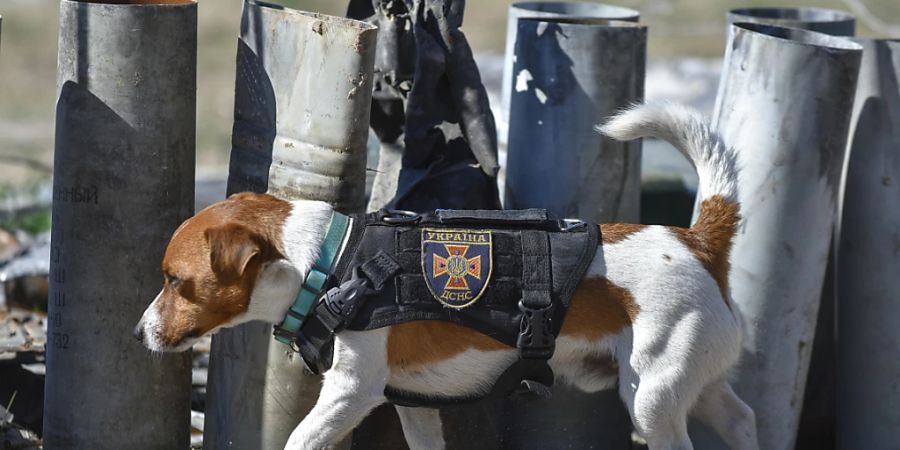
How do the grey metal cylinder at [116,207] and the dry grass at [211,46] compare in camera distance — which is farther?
the dry grass at [211,46]

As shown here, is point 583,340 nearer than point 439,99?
Yes

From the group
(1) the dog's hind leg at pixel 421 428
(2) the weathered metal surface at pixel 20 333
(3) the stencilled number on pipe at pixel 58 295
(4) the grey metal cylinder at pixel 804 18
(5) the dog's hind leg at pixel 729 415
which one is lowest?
(2) the weathered metal surface at pixel 20 333

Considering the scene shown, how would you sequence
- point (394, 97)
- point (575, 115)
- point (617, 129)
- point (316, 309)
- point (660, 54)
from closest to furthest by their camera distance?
point (316, 309), point (617, 129), point (575, 115), point (394, 97), point (660, 54)

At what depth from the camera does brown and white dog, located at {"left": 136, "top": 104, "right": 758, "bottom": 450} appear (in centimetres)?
405

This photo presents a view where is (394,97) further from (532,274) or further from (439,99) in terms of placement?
(532,274)

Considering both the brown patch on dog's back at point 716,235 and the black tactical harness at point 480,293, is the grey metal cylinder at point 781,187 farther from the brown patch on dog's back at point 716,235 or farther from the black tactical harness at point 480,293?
the black tactical harness at point 480,293

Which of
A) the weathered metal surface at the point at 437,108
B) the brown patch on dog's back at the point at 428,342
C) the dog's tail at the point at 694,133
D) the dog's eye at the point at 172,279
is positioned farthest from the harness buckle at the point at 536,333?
the weathered metal surface at the point at 437,108

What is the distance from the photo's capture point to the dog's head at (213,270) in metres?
3.97

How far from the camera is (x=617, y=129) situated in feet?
14.5

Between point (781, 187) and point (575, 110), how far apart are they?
977mm

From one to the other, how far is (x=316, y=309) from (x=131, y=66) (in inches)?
54.5

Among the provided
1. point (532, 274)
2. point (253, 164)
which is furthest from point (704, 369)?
point (253, 164)

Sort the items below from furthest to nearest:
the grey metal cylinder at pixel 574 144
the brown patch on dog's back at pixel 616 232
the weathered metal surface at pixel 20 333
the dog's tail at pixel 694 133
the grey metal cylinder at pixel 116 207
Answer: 1. the weathered metal surface at pixel 20 333
2. the grey metal cylinder at pixel 574 144
3. the grey metal cylinder at pixel 116 207
4. the dog's tail at pixel 694 133
5. the brown patch on dog's back at pixel 616 232

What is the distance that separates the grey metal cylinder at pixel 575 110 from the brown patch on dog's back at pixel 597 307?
1290mm
